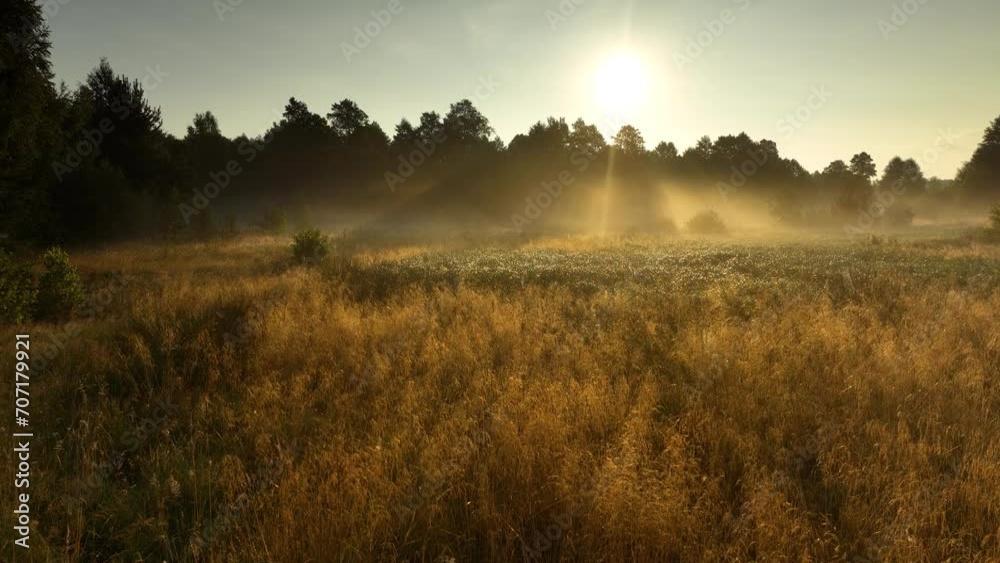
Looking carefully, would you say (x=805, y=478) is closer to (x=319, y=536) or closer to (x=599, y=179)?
(x=319, y=536)

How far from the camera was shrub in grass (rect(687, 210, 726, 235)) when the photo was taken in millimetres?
42844

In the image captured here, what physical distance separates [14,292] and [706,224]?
46021mm

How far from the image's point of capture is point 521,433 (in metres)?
4.18

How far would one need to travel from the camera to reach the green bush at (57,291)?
9609mm

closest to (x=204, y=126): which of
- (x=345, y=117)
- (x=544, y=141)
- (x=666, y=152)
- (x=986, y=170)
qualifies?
(x=345, y=117)

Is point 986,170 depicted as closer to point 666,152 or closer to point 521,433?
point 666,152

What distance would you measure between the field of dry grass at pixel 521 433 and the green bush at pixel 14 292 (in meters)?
0.44

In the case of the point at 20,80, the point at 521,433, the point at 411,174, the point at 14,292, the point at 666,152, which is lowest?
the point at 521,433

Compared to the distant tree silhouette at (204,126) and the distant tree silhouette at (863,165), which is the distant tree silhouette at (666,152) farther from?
the distant tree silhouette at (204,126)

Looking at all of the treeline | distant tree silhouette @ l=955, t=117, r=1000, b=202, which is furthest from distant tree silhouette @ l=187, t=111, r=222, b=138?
distant tree silhouette @ l=955, t=117, r=1000, b=202

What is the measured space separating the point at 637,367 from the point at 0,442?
678 centimetres

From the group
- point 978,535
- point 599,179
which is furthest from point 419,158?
point 978,535

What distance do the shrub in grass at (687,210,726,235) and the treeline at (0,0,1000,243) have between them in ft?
23.8

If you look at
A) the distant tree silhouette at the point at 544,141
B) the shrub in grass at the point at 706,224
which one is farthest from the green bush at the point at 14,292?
the distant tree silhouette at the point at 544,141
